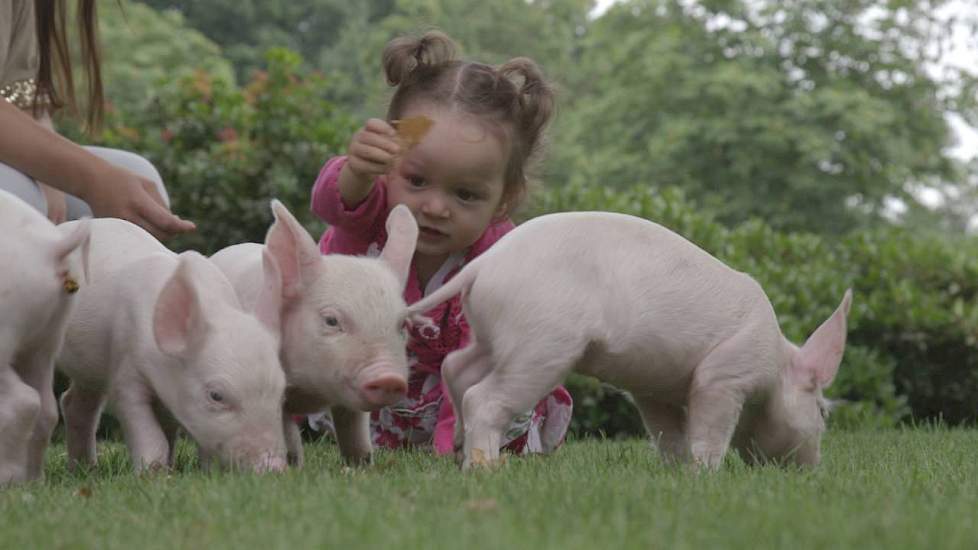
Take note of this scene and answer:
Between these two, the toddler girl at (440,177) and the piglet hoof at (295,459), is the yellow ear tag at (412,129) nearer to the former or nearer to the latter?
the toddler girl at (440,177)

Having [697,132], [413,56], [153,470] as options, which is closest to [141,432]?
[153,470]

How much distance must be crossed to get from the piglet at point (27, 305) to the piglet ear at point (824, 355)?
243 centimetres

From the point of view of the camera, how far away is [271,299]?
404 cm

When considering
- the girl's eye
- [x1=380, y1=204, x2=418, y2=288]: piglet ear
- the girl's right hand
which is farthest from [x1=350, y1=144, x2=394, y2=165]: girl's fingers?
the girl's eye

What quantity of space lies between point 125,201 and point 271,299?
1.07m

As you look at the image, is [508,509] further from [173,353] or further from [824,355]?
[824,355]

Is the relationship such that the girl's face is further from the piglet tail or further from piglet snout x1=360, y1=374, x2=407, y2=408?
piglet snout x1=360, y1=374, x2=407, y2=408

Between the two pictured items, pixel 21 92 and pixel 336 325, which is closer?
pixel 336 325

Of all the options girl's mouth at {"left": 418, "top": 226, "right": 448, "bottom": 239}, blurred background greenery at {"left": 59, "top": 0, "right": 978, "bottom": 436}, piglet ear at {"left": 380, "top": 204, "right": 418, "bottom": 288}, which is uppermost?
piglet ear at {"left": 380, "top": 204, "right": 418, "bottom": 288}

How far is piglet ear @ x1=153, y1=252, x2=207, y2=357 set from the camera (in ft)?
12.5

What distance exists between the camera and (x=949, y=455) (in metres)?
4.90

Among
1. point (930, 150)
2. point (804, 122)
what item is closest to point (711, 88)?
point (804, 122)

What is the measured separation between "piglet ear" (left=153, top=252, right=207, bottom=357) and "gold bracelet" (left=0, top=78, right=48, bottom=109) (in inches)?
84.3

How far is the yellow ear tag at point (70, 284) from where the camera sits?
12.1 feet
